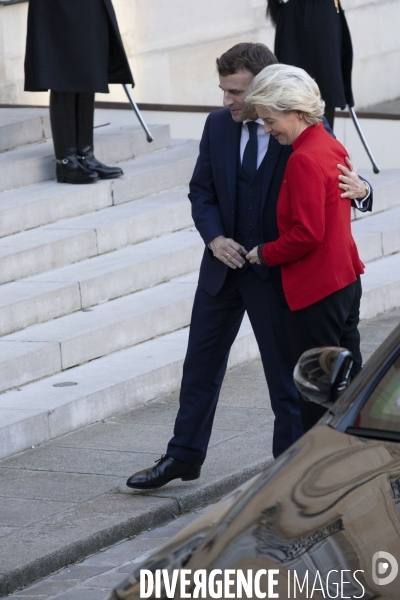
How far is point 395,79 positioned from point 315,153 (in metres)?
12.6

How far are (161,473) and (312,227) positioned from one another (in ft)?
4.81

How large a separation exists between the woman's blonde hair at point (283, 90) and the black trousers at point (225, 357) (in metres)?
0.79

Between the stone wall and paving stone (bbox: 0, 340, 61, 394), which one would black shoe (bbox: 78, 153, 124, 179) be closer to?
paving stone (bbox: 0, 340, 61, 394)

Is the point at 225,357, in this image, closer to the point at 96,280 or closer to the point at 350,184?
the point at 350,184

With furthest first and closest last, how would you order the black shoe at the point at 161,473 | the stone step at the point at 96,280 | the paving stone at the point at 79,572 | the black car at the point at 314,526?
the stone step at the point at 96,280
the black shoe at the point at 161,473
the paving stone at the point at 79,572
the black car at the point at 314,526

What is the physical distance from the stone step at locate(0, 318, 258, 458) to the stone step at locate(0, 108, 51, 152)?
2579mm

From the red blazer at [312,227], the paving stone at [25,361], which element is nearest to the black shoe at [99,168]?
the paving stone at [25,361]

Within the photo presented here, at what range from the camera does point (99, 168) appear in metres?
8.61

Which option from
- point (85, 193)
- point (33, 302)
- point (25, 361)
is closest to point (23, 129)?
point (85, 193)

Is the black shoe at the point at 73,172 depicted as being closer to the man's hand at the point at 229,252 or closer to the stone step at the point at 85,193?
the stone step at the point at 85,193

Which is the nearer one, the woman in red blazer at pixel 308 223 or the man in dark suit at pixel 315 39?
the woman in red blazer at pixel 308 223

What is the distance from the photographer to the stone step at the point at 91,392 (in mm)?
5938

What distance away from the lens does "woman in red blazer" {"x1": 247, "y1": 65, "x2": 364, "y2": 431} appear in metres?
4.34

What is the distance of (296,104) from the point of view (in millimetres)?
4332
